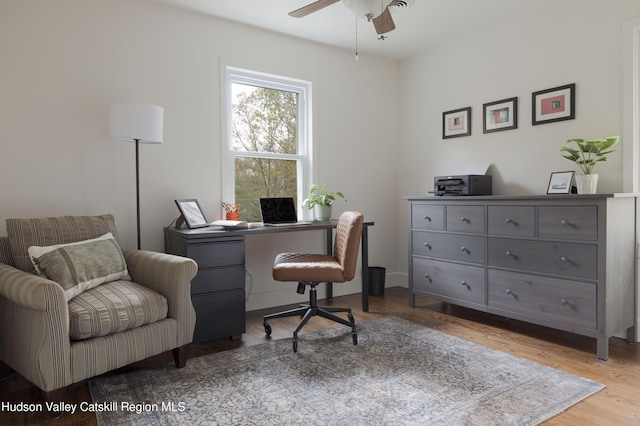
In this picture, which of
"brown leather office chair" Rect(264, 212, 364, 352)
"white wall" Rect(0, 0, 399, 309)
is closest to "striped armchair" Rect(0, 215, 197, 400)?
"white wall" Rect(0, 0, 399, 309)

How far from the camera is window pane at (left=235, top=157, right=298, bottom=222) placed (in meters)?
3.72

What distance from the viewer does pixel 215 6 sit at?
10.7 ft

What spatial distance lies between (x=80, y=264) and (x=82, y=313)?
13.7 inches

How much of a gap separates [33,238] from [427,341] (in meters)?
2.48

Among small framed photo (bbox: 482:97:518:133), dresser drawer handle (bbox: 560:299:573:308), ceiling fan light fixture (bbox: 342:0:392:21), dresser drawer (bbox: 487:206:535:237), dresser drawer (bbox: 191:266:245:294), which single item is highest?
ceiling fan light fixture (bbox: 342:0:392:21)

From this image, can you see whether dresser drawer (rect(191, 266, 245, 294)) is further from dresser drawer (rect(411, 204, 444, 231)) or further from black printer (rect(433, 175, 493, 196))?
black printer (rect(433, 175, 493, 196))

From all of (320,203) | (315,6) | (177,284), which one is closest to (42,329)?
(177,284)

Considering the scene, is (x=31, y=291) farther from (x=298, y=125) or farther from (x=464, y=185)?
(x=464, y=185)

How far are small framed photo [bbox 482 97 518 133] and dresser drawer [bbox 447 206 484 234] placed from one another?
2.83 feet

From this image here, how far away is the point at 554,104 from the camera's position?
325 centimetres

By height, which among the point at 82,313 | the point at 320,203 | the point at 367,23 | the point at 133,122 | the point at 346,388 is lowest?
the point at 346,388

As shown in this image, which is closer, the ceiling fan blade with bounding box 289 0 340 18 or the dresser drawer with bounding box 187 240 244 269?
the ceiling fan blade with bounding box 289 0 340 18

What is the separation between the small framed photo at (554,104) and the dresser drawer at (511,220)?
0.85 meters

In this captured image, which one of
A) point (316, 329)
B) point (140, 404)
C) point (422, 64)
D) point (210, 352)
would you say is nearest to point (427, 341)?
point (316, 329)
